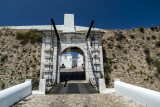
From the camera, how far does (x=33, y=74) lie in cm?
895

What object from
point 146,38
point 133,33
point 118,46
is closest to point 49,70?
point 118,46

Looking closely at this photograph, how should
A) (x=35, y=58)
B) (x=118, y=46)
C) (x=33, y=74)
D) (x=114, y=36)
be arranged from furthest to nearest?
(x=114, y=36)
(x=118, y=46)
(x=35, y=58)
(x=33, y=74)

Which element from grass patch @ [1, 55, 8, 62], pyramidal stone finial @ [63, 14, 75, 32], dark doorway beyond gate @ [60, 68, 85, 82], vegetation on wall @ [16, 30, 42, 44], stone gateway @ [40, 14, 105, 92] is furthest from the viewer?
pyramidal stone finial @ [63, 14, 75, 32]

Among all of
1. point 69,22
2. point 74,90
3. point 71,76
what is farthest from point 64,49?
point 69,22

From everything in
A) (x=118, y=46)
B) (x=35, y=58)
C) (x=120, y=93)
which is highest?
(x=118, y=46)

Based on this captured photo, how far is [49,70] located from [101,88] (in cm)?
499

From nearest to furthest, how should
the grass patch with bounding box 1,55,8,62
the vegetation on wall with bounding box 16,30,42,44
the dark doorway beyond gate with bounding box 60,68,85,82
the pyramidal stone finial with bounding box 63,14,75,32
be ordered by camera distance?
the grass patch with bounding box 1,55,8,62 → the vegetation on wall with bounding box 16,30,42,44 → the dark doorway beyond gate with bounding box 60,68,85,82 → the pyramidal stone finial with bounding box 63,14,75,32

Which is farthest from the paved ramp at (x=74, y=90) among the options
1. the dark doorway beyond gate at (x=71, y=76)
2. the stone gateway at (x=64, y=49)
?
the dark doorway beyond gate at (x=71, y=76)

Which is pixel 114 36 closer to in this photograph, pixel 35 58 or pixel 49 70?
pixel 49 70

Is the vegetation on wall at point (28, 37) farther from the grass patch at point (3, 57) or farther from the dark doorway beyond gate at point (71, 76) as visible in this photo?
the dark doorway beyond gate at point (71, 76)

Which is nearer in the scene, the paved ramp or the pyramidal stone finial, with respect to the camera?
the paved ramp

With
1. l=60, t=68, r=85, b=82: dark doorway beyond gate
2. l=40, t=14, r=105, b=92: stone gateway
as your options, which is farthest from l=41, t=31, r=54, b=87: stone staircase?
l=60, t=68, r=85, b=82: dark doorway beyond gate

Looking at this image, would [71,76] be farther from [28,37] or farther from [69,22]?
[69,22]

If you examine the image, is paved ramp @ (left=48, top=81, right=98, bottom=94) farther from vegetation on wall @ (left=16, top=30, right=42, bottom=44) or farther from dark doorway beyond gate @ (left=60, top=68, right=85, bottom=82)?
vegetation on wall @ (left=16, top=30, right=42, bottom=44)
